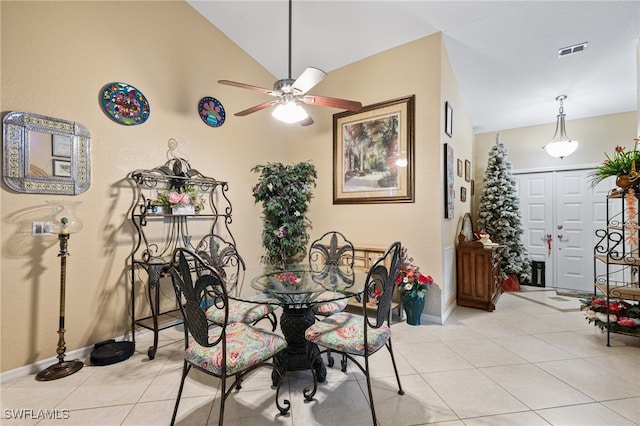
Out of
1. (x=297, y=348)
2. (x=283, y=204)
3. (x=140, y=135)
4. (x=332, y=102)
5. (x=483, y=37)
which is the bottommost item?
(x=297, y=348)

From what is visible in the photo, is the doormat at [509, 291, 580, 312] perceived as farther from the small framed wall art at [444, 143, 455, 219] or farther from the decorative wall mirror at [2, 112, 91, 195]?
the decorative wall mirror at [2, 112, 91, 195]

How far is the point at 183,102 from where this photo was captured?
123 inches

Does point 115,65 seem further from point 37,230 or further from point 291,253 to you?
point 291,253

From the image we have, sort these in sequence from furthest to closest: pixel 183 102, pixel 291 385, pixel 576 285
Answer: pixel 576 285
pixel 183 102
pixel 291 385

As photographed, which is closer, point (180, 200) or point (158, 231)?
point (180, 200)

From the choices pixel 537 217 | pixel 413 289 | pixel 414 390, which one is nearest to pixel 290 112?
pixel 413 289

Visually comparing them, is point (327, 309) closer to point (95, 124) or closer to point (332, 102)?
point (332, 102)

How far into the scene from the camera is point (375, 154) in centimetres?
362

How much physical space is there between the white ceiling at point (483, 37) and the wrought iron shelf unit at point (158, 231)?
1583mm

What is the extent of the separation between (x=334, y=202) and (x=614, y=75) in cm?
403

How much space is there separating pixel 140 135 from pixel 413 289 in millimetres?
3273

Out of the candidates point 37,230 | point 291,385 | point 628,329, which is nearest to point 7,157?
point 37,230

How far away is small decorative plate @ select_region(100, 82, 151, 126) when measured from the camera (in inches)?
98.3

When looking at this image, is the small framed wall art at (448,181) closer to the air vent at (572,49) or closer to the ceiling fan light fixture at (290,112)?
the air vent at (572,49)
